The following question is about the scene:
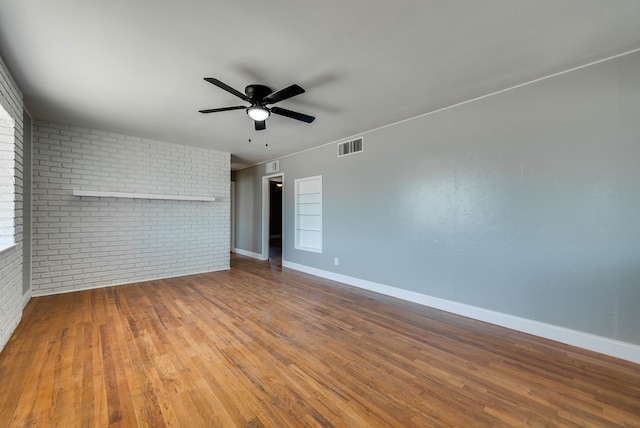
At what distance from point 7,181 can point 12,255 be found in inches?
30.8

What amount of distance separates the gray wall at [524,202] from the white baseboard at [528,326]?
0.06 metres

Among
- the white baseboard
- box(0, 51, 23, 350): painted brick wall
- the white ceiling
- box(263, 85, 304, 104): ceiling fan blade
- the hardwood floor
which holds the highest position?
the white ceiling

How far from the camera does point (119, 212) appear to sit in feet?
15.4

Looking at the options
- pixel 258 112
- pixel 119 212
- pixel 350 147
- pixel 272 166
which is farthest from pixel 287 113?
pixel 119 212

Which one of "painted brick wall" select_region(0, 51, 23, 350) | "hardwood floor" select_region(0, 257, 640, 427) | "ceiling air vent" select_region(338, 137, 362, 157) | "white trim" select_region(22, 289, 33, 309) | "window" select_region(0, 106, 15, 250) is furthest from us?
"ceiling air vent" select_region(338, 137, 362, 157)

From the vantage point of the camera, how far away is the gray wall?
7.66 feet

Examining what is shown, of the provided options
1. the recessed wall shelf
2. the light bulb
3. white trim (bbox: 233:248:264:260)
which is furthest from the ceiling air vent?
white trim (bbox: 233:248:264:260)

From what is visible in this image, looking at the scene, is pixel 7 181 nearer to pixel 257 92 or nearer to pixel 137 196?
pixel 137 196

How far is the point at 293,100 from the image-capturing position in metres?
3.16

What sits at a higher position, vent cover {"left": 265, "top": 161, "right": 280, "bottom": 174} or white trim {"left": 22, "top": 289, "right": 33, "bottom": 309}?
vent cover {"left": 265, "top": 161, "right": 280, "bottom": 174}

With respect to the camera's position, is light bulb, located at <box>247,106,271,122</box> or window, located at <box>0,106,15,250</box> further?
light bulb, located at <box>247,106,271,122</box>

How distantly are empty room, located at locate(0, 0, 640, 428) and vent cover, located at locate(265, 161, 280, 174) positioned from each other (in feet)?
5.82

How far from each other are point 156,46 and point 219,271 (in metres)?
4.53

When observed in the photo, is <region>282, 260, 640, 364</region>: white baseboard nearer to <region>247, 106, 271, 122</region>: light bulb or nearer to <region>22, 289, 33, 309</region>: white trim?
<region>247, 106, 271, 122</region>: light bulb
